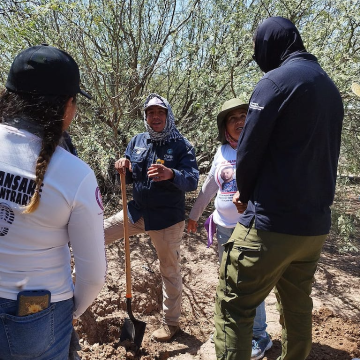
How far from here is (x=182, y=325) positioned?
3838 millimetres

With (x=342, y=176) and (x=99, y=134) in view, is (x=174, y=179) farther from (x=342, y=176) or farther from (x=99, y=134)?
(x=342, y=176)

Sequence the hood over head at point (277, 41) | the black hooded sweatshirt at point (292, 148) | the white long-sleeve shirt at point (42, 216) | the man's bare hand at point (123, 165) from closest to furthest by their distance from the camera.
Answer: the white long-sleeve shirt at point (42, 216)
the black hooded sweatshirt at point (292, 148)
the hood over head at point (277, 41)
the man's bare hand at point (123, 165)

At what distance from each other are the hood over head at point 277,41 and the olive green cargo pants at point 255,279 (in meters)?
0.96

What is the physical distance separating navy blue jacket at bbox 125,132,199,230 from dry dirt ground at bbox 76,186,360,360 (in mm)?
1063

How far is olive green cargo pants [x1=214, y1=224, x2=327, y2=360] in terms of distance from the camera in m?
2.06

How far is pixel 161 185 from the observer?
3.19m

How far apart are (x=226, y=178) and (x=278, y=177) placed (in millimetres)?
1038

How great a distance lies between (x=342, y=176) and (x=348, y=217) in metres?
0.51

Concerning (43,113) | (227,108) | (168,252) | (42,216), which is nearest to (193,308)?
(168,252)

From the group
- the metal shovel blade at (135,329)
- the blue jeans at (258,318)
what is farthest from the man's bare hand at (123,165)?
the metal shovel blade at (135,329)

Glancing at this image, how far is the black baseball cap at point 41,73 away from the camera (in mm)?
1384

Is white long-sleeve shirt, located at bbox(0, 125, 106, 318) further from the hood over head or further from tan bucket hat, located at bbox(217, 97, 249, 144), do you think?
tan bucket hat, located at bbox(217, 97, 249, 144)

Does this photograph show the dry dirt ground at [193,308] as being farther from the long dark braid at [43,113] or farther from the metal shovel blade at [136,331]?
the long dark braid at [43,113]

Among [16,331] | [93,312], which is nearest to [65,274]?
[16,331]
